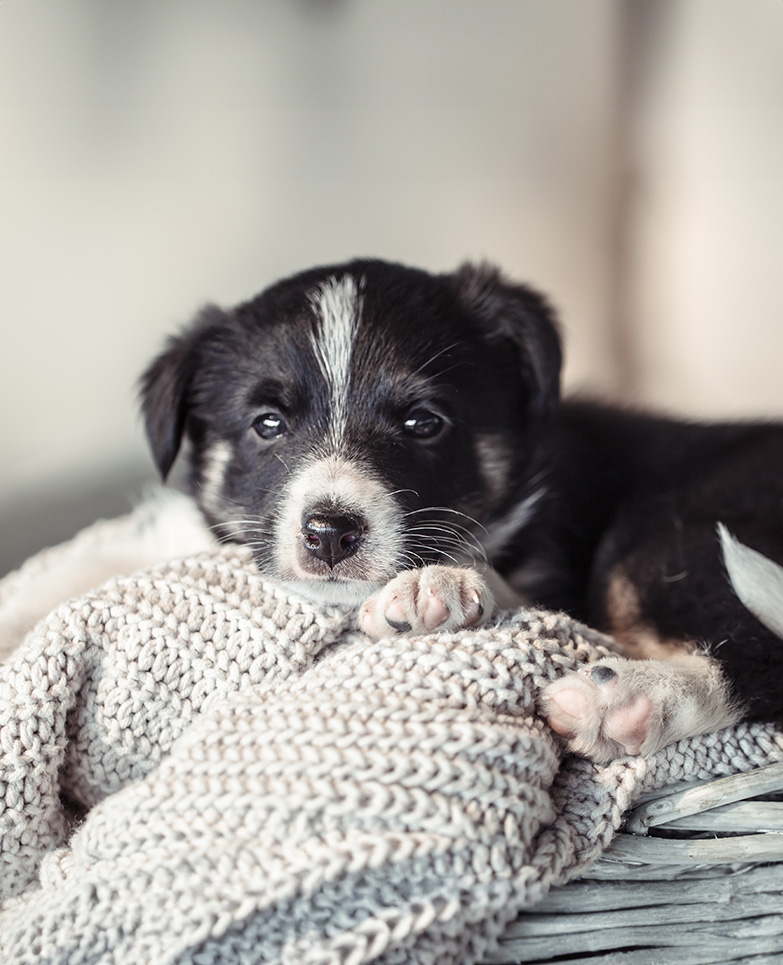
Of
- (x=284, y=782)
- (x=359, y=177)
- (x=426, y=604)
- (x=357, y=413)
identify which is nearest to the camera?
(x=284, y=782)

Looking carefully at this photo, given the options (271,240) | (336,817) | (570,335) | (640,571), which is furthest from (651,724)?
(570,335)

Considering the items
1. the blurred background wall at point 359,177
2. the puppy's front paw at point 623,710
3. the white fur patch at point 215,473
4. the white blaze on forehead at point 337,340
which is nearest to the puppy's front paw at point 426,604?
the puppy's front paw at point 623,710

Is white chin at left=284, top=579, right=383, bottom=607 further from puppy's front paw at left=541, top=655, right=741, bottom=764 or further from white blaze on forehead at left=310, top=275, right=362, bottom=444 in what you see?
puppy's front paw at left=541, top=655, right=741, bottom=764

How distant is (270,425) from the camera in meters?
1.89

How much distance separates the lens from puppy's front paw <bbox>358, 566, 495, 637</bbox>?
1440mm

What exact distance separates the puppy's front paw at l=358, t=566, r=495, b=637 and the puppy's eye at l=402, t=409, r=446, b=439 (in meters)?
0.41

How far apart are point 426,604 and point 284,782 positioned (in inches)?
16.8

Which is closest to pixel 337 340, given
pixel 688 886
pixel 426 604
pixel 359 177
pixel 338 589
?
pixel 338 589

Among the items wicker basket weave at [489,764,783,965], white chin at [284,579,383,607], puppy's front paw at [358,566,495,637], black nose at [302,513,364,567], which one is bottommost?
wicker basket weave at [489,764,783,965]

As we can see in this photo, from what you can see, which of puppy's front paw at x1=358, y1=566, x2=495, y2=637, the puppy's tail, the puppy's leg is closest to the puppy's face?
puppy's front paw at x1=358, y1=566, x2=495, y2=637

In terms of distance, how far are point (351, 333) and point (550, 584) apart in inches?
28.4

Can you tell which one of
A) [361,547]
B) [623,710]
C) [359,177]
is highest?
[359,177]

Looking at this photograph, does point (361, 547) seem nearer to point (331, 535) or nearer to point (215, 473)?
point (331, 535)

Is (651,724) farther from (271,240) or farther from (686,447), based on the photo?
(271,240)
